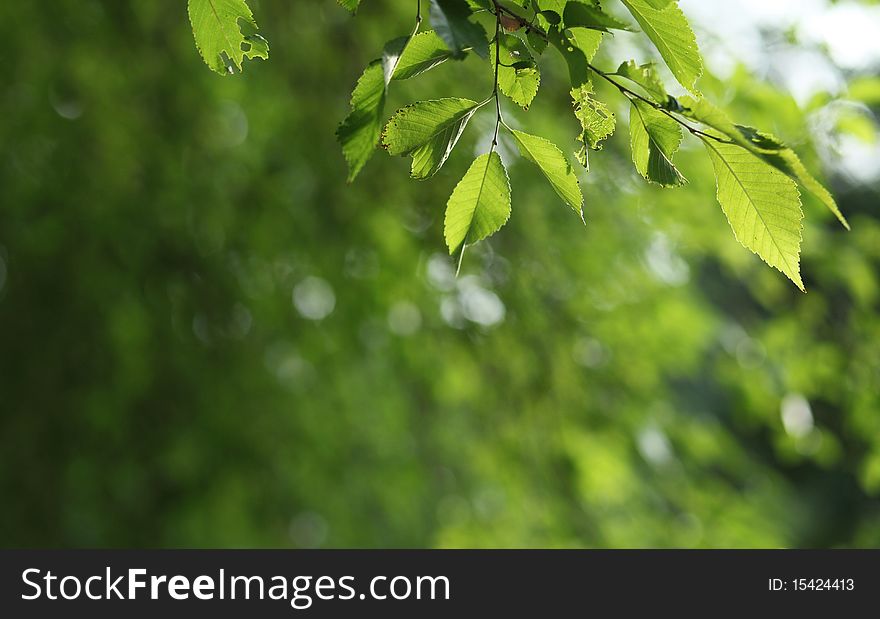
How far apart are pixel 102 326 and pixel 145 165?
0.83 meters

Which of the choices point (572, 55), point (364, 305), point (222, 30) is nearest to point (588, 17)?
point (572, 55)

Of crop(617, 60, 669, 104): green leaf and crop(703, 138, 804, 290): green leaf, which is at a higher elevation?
crop(617, 60, 669, 104): green leaf

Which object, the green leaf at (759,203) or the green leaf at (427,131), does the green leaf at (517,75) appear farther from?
the green leaf at (759,203)

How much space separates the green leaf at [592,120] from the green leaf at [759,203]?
0.08 meters

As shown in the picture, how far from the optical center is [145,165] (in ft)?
11.1

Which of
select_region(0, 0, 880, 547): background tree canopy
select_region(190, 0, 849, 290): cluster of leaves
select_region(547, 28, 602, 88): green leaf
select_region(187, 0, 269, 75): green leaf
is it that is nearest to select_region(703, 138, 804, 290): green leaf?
select_region(190, 0, 849, 290): cluster of leaves

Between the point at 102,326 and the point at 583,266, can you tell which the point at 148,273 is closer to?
the point at 102,326

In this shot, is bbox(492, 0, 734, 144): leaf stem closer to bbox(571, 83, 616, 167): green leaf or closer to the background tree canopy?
bbox(571, 83, 616, 167): green leaf

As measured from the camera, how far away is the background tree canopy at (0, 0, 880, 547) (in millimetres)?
2645

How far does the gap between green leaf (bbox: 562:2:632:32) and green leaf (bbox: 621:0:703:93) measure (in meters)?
0.05

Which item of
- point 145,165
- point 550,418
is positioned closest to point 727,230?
point 550,418

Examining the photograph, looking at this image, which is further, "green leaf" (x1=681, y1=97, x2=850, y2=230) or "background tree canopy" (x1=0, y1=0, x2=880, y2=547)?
"background tree canopy" (x1=0, y1=0, x2=880, y2=547)

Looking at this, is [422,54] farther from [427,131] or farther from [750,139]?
[750,139]

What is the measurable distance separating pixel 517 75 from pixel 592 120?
0.24 feet
